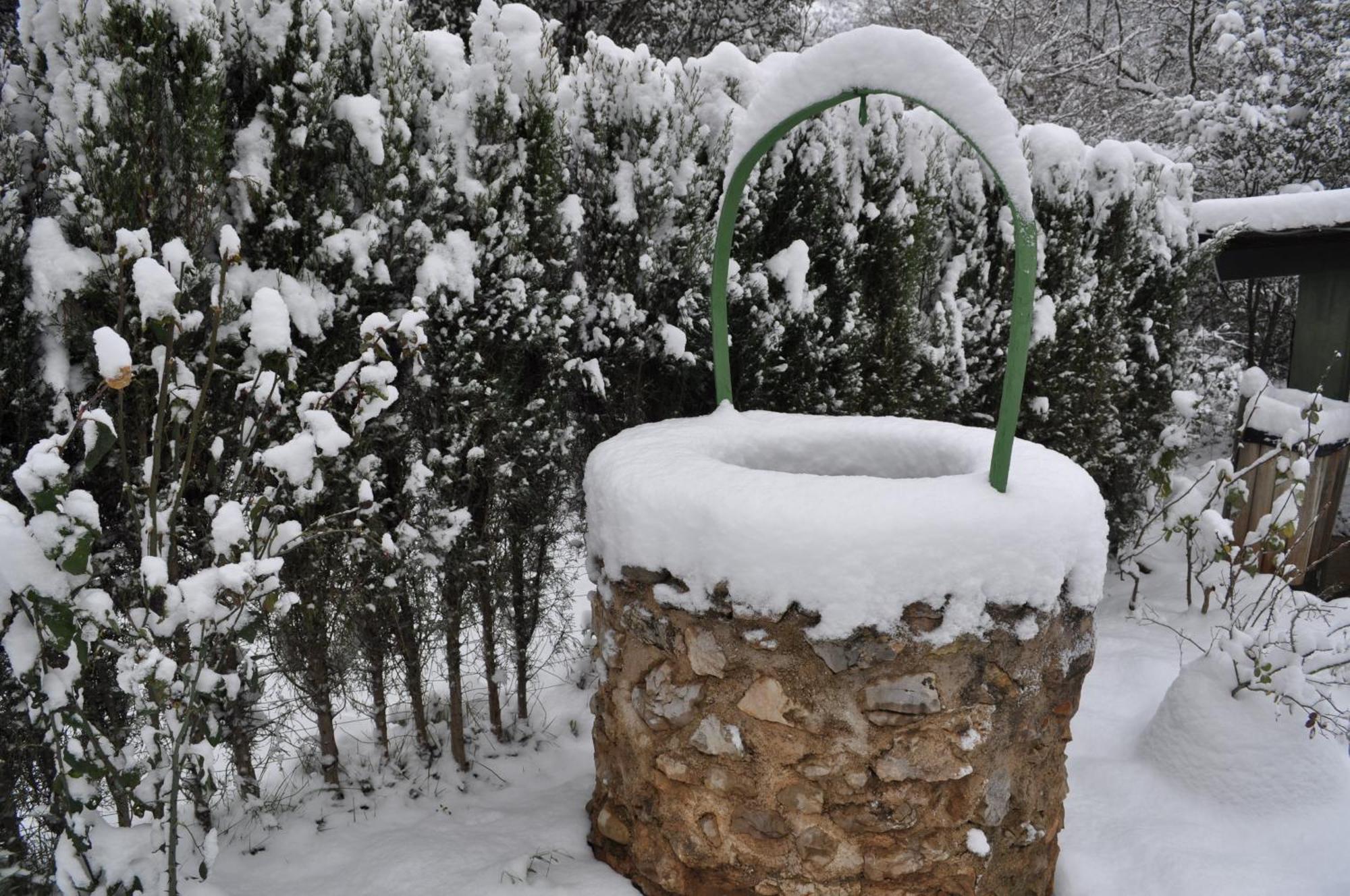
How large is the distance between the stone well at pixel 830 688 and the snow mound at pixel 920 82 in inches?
28.5

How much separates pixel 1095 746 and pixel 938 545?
1.60 metres

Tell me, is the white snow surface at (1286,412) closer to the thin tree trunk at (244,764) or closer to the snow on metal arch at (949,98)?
the snow on metal arch at (949,98)

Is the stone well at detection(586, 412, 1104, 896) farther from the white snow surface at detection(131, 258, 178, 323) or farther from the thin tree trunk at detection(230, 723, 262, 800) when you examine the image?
the thin tree trunk at detection(230, 723, 262, 800)

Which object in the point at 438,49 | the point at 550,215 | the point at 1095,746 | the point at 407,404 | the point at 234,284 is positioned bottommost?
the point at 1095,746

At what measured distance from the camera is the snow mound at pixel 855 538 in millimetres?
1665

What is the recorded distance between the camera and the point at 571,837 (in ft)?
7.53

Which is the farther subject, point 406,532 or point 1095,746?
point 1095,746

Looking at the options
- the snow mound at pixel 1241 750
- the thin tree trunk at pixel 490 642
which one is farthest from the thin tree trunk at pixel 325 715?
the snow mound at pixel 1241 750

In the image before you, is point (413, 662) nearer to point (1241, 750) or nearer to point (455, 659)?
point (455, 659)

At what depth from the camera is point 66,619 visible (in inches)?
52.6

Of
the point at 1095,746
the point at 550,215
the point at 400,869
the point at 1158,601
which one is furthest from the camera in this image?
the point at 1158,601

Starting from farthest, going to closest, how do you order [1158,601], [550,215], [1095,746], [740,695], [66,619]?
1. [1158,601]
2. [1095,746]
3. [550,215]
4. [740,695]
5. [66,619]

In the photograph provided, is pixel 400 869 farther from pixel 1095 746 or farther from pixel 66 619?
pixel 1095 746

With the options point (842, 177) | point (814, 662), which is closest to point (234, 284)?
point (814, 662)
